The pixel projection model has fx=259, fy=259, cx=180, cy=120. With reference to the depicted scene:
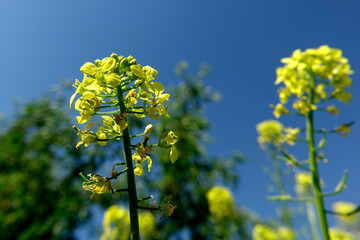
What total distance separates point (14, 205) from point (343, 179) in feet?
47.7

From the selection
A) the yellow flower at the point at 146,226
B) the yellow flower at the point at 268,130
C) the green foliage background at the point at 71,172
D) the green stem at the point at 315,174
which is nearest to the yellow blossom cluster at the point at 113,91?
the green stem at the point at 315,174

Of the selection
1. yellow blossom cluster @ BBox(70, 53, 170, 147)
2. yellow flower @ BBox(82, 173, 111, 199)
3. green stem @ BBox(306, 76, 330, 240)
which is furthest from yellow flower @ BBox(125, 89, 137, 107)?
green stem @ BBox(306, 76, 330, 240)

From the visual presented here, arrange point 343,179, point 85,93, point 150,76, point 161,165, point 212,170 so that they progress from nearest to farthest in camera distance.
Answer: point 85,93
point 150,76
point 343,179
point 161,165
point 212,170

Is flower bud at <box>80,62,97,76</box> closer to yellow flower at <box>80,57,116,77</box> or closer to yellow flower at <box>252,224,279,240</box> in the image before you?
yellow flower at <box>80,57,116,77</box>

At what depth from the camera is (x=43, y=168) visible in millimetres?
14969

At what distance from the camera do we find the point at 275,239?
229 inches

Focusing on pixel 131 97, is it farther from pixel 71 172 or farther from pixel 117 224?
pixel 71 172

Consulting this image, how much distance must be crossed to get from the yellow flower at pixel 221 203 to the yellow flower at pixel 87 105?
→ 210 inches

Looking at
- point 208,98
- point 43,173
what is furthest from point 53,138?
point 208,98

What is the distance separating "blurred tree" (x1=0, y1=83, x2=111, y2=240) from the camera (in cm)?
1296

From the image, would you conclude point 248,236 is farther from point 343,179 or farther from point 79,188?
point 343,179

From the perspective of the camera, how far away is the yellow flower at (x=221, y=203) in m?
6.20

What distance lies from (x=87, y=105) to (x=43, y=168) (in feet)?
51.8

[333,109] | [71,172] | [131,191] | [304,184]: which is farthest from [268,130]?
[71,172]
